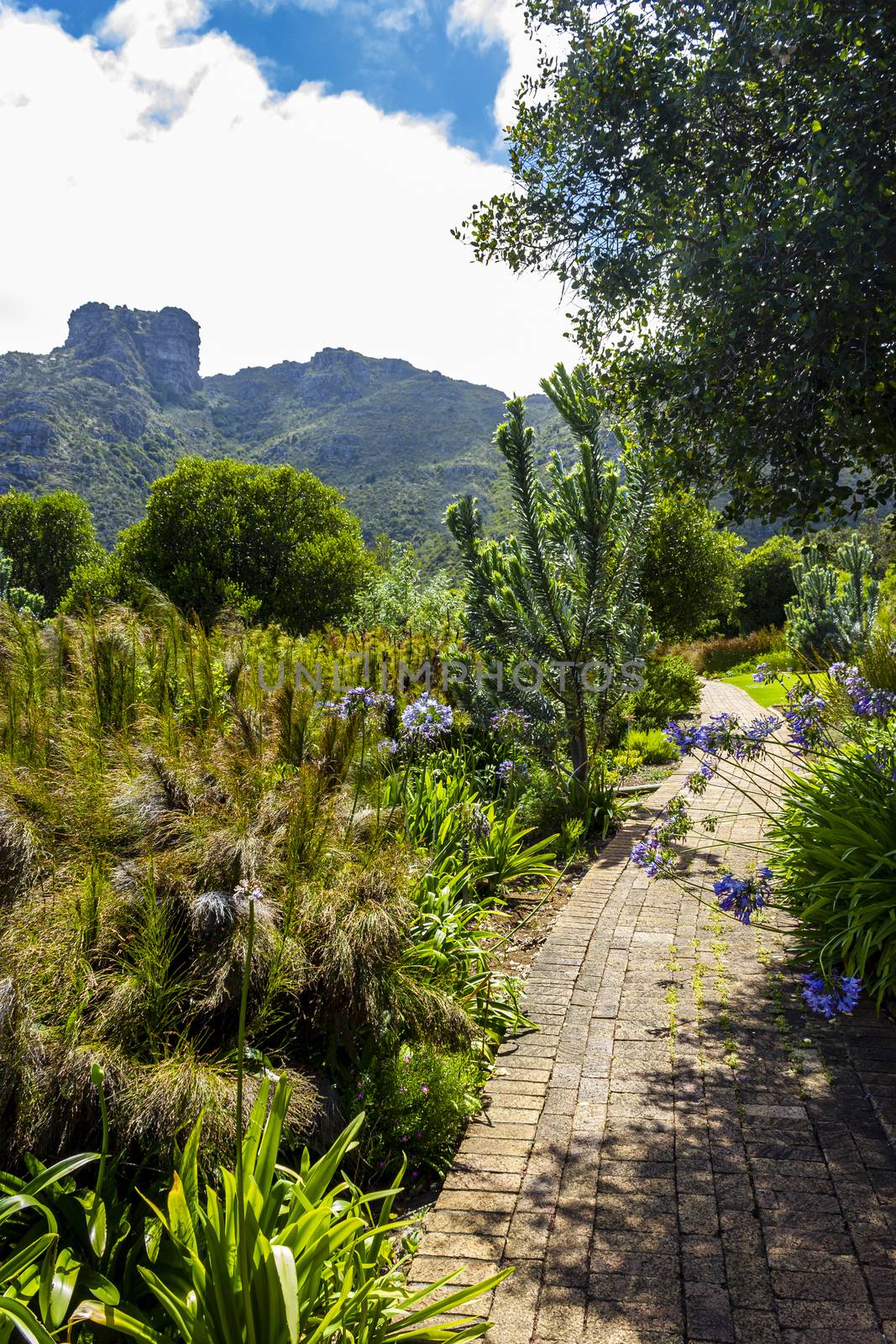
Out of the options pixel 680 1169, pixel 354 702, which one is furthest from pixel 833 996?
pixel 354 702

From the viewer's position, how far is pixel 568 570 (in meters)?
7.39

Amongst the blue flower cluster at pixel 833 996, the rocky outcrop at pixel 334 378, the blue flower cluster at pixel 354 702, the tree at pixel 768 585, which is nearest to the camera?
the blue flower cluster at pixel 833 996

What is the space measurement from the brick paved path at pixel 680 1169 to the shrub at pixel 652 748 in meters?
6.08

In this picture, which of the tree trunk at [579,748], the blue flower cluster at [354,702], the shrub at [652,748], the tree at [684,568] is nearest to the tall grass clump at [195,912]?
the blue flower cluster at [354,702]

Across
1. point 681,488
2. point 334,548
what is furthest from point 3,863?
point 334,548

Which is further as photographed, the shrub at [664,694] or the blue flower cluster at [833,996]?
the shrub at [664,694]

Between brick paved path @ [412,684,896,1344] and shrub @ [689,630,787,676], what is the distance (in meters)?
23.7

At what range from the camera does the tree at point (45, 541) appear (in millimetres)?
37656

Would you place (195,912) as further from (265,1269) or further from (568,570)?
(568,570)

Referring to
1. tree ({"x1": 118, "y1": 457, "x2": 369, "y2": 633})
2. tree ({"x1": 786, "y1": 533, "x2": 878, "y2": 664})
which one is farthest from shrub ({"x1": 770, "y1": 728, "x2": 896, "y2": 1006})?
tree ({"x1": 118, "y1": 457, "x2": 369, "y2": 633})

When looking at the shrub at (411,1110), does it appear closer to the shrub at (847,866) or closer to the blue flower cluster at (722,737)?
the shrub at (847,866)

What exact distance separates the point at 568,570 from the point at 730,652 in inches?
900

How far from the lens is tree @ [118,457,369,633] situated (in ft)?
76.9

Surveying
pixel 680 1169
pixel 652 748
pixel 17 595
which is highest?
pixel 17 595
